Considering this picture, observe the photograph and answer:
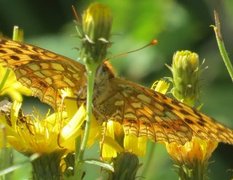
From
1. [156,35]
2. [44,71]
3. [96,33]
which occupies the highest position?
[96,33]

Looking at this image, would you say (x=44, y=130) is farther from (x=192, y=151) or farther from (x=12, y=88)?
(x=192, y=151)

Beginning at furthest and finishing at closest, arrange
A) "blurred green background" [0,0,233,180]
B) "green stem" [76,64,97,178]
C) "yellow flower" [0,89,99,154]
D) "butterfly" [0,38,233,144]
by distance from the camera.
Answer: "blurred green background" [0,0,233,180], "butterfly" [0,38,233,144], "yellow flower" [0,89,99,154], "green stem" [76,64,97,178]

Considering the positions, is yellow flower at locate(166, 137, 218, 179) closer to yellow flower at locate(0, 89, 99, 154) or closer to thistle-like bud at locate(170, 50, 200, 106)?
thistle-like bud at locate(170, 50, 200, 106)

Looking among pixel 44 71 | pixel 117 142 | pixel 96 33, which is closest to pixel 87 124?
pixel 96 33

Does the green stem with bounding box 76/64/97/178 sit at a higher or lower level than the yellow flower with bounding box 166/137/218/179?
higher

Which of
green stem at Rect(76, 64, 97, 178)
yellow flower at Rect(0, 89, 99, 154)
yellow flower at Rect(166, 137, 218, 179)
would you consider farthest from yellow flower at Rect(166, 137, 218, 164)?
green stem at Rect(76, 64, 97, 178)

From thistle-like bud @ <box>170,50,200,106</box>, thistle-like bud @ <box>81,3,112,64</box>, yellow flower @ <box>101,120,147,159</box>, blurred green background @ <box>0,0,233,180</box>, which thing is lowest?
blurred green background @ <box>0,0,233,180</box>

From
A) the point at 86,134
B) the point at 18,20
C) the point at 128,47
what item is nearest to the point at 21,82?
the point at 86,134
